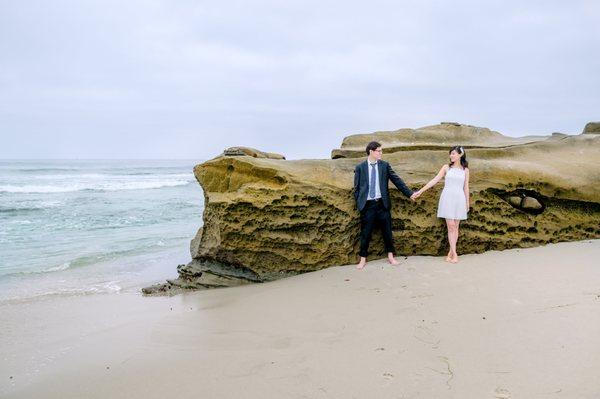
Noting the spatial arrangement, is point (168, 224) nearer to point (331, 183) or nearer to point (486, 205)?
point (331, 183)

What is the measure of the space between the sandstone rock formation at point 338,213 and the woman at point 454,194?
11.6 inches

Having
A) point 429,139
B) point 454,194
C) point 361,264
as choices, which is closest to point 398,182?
point 454,194

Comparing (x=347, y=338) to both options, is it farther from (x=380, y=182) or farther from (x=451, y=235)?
(x=451, y=235)

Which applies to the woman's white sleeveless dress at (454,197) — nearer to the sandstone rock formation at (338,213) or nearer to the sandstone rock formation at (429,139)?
the sandstone rock formation at (338,213)

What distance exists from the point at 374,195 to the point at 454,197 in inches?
42.9

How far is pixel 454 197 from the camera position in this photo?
627cm

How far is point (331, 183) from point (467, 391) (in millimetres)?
3856

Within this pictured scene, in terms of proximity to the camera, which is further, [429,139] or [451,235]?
[429,139]

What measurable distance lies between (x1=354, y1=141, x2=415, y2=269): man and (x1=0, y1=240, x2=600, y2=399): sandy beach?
0.42 metres

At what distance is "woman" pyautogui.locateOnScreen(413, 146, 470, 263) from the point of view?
6254mm

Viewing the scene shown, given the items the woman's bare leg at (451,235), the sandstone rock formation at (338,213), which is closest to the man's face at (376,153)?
the sandstone rock formation at (338,213)

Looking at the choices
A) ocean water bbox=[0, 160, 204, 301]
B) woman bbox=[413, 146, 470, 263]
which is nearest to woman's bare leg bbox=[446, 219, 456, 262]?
woman bbox=[413, 146, 470, 263]

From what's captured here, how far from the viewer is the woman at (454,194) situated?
6.25m

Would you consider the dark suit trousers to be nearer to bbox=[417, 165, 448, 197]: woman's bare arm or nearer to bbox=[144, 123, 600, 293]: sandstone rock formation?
bbox=[144, 123, 600, 293]: sandstone rock formation
